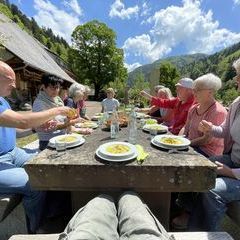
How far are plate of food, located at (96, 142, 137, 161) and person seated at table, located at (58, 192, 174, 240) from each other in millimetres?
449

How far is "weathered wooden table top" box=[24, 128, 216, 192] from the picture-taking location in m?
2.26

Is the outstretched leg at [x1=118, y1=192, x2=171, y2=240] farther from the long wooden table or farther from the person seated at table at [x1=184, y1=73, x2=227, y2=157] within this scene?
the person seated at table at [x1=184, y1=73, x2=227, y2=157]

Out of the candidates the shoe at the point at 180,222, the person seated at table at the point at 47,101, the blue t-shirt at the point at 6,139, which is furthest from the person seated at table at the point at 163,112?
the blue t-shirt at the point at 6,139

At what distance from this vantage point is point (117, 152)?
244cm

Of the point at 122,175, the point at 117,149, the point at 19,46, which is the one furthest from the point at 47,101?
the point at 19,46

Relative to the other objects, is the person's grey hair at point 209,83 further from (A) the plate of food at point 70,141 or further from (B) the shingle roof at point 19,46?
(B) the shingle roof at point 19,46

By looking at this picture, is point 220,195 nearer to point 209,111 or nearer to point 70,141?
point 209,111

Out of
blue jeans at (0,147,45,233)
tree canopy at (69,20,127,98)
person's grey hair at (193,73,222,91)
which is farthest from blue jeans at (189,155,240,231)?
tree canopy at (69,20,127,98)

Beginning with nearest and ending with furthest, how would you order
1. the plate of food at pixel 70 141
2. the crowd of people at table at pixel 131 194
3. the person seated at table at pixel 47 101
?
the crowd of people at table at pixel 131 194 < the plate of food at pixel 70 141 < the person seated at table at pixel 47 101

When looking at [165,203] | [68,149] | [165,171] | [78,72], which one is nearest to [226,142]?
[165,203]

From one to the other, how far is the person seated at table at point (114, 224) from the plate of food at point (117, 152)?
0.45 metres

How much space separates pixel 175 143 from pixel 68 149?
1.09 m

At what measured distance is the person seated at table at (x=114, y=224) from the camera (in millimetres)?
1472

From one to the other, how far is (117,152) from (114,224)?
0.81 m
